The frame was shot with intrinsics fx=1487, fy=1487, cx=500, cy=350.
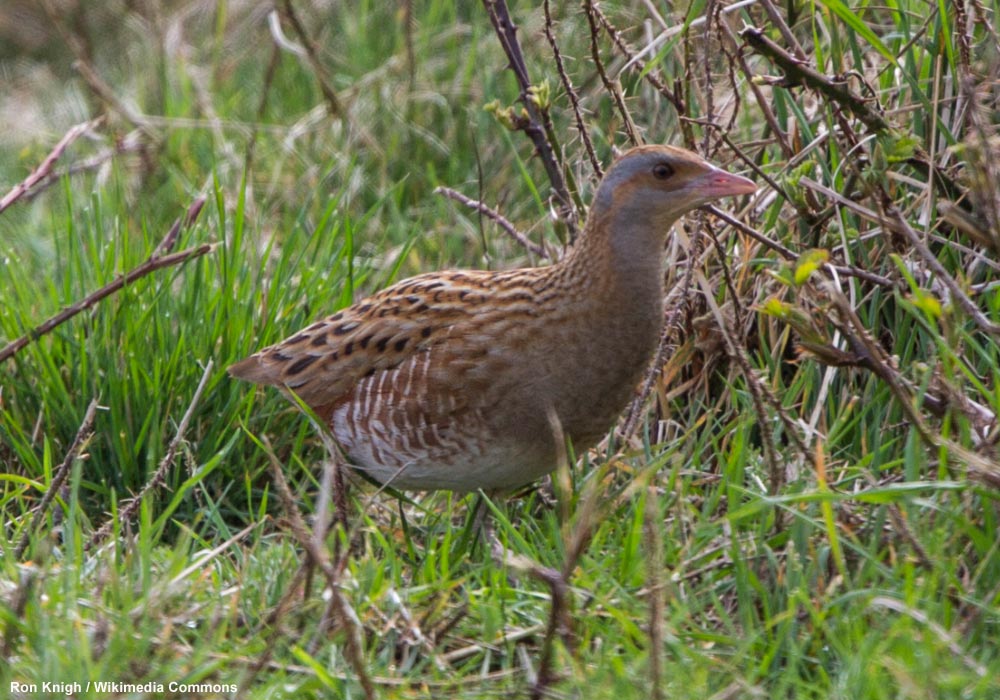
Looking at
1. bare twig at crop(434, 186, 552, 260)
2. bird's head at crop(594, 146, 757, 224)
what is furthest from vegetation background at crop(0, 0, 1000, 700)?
bird's head at crop(594, 146, 757, 224)

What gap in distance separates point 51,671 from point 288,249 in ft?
7.50

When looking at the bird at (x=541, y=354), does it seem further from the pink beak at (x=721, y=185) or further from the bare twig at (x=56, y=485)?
the bare twig at (x=56, y=485)

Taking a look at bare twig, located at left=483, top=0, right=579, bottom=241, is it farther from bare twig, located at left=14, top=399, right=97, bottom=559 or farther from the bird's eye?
bare twig, located at left=14, top=399, right=97, bottom=559

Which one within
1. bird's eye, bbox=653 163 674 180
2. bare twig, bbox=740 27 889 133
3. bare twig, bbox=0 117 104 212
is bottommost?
bird's eye, bbox=653 163 674 180

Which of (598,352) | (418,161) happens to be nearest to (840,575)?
(598,352)

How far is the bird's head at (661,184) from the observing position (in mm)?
4062

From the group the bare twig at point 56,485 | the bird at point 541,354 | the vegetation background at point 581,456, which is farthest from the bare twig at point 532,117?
the bare twig at point 56,485

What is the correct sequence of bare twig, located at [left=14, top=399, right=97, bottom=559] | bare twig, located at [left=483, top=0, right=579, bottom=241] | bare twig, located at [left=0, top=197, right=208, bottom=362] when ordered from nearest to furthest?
bare twig, located at [left=14, top=399, right=97, bottom=559]
bare twig, located at [left=0, top=197, right=208, bottom=362]
bare twig, located at [left=483, top=0, right=579, bottom=241]

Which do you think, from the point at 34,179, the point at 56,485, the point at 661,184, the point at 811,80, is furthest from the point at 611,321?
the point at 34,179

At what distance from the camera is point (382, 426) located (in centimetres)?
428

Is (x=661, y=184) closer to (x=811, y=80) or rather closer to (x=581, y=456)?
(x=811, y=80)

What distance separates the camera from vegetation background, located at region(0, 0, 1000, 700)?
3254 millimetres

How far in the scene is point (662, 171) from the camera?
13.5 ft

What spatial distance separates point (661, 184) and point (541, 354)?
0.58 m
